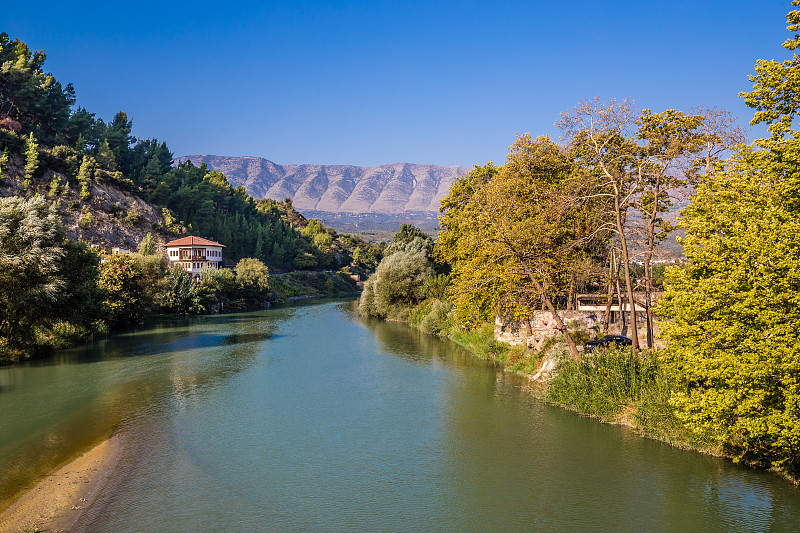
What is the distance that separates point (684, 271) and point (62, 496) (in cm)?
1891

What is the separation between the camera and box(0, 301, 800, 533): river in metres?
14.9

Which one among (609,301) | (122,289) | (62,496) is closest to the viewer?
(62,496)

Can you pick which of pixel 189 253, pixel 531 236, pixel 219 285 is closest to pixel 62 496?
pixel 531 236

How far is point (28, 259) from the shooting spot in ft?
105

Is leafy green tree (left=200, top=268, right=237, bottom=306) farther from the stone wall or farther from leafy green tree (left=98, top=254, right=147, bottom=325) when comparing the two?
the stone wall

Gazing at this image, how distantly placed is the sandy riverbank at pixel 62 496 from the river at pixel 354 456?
498mm

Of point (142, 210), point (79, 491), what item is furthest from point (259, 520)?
point (142, 210)

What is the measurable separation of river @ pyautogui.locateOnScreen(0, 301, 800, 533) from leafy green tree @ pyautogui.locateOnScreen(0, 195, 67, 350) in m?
3.86

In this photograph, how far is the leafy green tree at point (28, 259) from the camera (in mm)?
32000

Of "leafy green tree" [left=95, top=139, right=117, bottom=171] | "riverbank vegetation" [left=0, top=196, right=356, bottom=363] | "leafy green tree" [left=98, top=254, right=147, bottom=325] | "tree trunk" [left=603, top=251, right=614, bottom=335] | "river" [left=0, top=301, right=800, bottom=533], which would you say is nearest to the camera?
"river" [left=0, top=301, right=800, bottom=533]

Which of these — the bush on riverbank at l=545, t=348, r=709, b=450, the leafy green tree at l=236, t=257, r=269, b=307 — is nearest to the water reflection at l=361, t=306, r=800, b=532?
the bush on riverbank at l=545, t=348, r=709, b=450

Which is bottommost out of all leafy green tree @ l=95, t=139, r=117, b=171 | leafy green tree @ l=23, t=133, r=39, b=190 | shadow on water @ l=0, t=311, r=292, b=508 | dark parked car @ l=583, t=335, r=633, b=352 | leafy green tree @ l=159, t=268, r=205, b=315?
shadow on water @ l=0, t=311, r=292, b=508

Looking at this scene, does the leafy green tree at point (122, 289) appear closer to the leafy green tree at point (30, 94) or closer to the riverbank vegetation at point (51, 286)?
the riverbank vegetation at point (51, 286)

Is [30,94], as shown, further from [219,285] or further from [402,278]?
[402,278]
